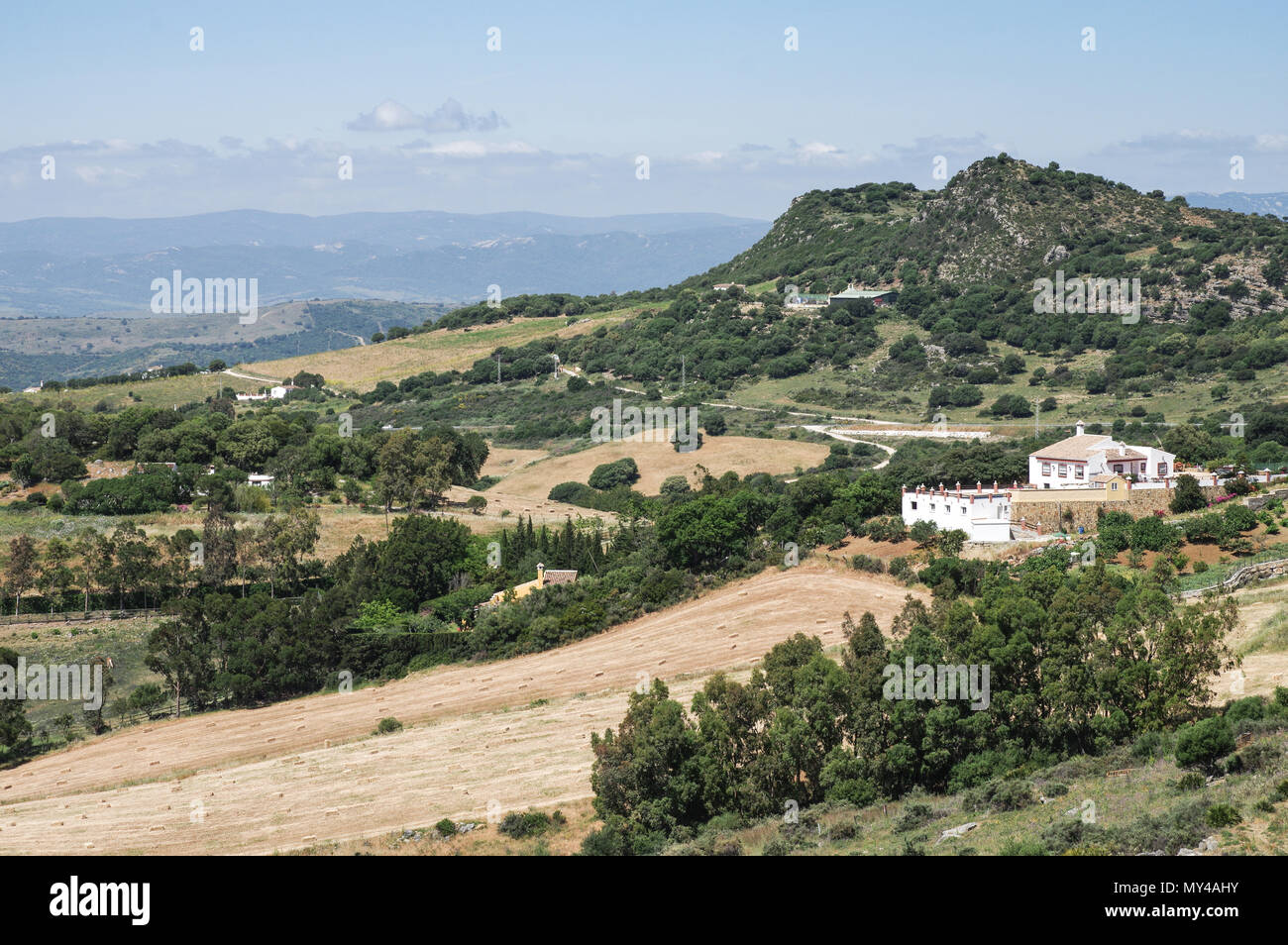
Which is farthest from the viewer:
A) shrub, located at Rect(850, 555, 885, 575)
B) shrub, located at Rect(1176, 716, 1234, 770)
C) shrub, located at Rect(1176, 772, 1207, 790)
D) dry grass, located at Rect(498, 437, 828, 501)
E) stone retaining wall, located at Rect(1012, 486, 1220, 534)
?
dry grass, located at Rect(498, 437, 828, 501)

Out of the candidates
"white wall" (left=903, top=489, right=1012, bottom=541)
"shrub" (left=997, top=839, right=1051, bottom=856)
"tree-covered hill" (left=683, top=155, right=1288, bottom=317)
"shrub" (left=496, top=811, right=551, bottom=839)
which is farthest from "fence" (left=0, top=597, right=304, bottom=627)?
"tree-covered hill" (left=683, top=155, right=1288, bottom=317)

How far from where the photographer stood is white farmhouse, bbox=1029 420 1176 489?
52938 mm

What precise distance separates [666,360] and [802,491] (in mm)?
62514

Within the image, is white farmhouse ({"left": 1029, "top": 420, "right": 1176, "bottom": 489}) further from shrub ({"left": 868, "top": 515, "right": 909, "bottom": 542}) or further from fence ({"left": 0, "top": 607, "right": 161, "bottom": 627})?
fence ({"left": 0, "top": 607, "right": 161, "bottom": 627})

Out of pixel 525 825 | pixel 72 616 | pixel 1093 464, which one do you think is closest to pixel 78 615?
pixel 72 616

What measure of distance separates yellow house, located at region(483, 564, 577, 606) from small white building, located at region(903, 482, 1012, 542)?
15.9m

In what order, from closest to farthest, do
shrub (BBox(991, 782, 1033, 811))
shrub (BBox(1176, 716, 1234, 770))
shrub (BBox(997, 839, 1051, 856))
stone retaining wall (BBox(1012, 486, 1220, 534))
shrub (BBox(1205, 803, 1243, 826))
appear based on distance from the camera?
shrub (BBox(997, 839, 1051, 856)) < shrub (BBox(1205, 803, 1243, 826)) < shrub (BBox(1176, 716, 1234, 770)) < shrub (BBox(991, 782, 1033, 811)) < stone retaining wall (BBox(1012, 486, 1220, 534))

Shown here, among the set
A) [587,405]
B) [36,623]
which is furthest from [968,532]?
[587,405]

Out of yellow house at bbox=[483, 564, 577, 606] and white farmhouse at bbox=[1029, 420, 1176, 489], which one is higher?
white farmhouse at bbox=[1029, 420, 1176, 489]

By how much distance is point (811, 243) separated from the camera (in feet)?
529

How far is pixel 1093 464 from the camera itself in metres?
52.9

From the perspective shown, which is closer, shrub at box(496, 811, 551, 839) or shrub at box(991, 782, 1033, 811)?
shrub at box(991, 782, 1033, 811)

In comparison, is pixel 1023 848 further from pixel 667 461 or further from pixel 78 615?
pixel 667 461
